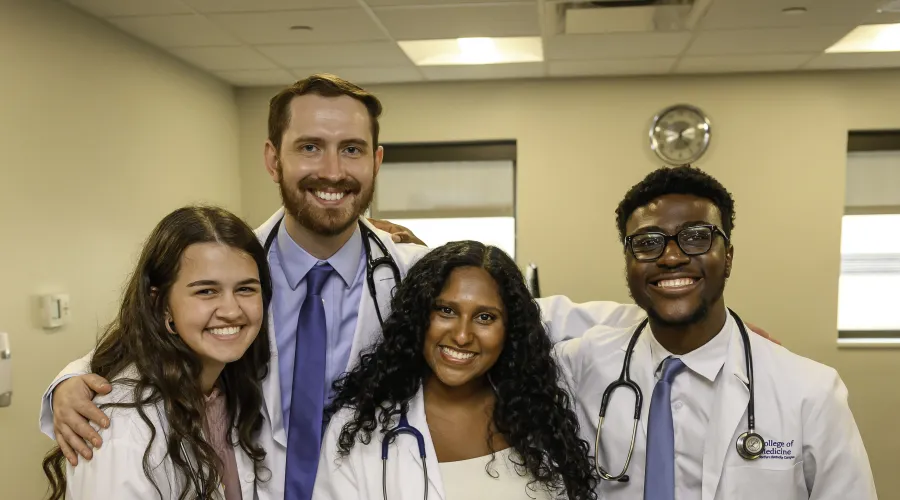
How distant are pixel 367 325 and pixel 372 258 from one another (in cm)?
19

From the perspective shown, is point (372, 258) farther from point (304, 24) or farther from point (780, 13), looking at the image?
point (780, 13)

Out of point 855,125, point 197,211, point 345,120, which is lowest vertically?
point 197,211

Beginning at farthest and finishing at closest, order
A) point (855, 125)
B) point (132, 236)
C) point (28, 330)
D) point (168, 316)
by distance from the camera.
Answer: point (855, 125)
point (132, 236)
point (28, 330)
point (168, 316)

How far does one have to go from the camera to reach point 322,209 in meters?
1.53

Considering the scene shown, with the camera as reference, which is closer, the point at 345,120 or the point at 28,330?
the point at 345,120

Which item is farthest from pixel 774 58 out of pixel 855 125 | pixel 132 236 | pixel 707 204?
pixel 132 236

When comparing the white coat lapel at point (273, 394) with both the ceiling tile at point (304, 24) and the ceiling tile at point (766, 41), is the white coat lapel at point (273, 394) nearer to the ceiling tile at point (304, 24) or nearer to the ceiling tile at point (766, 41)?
the ceiling tile at point (304, 24)

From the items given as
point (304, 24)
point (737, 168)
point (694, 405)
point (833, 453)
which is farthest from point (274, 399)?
point (737, 168)

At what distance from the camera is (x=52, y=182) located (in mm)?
2400

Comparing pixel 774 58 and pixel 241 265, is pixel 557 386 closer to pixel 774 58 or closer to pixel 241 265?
pixel 241 265

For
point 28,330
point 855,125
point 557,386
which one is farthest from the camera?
point 855,125

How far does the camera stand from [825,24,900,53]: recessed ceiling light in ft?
10.3

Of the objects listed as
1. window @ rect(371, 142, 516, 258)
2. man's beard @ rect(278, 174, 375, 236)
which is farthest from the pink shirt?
window @ rect(371, 142, 516, 258)

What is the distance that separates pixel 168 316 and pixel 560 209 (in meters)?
3.04
